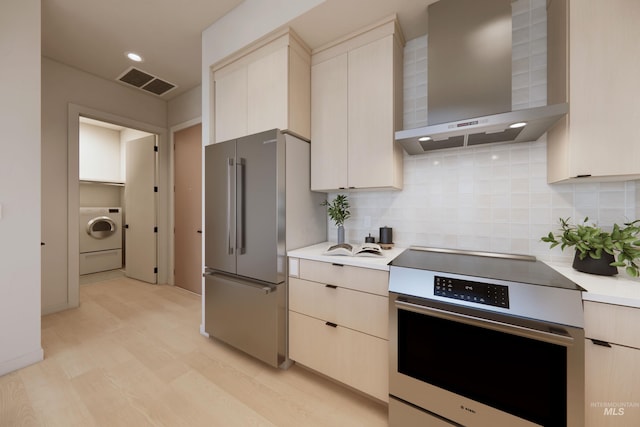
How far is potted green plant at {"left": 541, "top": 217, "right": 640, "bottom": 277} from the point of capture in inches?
44.5

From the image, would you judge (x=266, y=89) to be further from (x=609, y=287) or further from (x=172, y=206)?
(x=172, y=206)

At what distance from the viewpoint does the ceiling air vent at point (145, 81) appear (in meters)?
3.22

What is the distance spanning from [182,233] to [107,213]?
2.44 metres

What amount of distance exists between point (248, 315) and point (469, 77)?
7.56 feet

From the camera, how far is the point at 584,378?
3.27ft

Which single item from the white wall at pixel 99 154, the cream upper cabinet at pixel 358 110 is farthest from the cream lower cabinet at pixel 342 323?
the white wall at pixel 99 154

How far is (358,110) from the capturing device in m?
1.91

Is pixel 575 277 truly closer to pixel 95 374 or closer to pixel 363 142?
pixel 363 142

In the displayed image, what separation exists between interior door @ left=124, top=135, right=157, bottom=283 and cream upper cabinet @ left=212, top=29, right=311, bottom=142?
2.41 meters

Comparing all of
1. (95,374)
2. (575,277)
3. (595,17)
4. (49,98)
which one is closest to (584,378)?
(575,277)

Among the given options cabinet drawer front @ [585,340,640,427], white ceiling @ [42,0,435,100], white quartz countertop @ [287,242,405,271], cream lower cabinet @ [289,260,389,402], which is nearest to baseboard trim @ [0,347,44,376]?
cream lower cabinet @ [289,260,389,402]

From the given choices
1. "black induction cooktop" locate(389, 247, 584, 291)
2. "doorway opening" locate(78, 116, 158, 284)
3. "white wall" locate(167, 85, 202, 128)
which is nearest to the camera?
"black induction cooktop" locate(389, 247, 584, 291)

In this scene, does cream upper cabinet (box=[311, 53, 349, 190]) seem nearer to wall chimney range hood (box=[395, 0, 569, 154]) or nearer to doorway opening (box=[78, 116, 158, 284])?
wall chimney range hood (box=[395, 0, 569, 154])

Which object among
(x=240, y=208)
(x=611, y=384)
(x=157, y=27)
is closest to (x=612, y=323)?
(x=611, y=384)
